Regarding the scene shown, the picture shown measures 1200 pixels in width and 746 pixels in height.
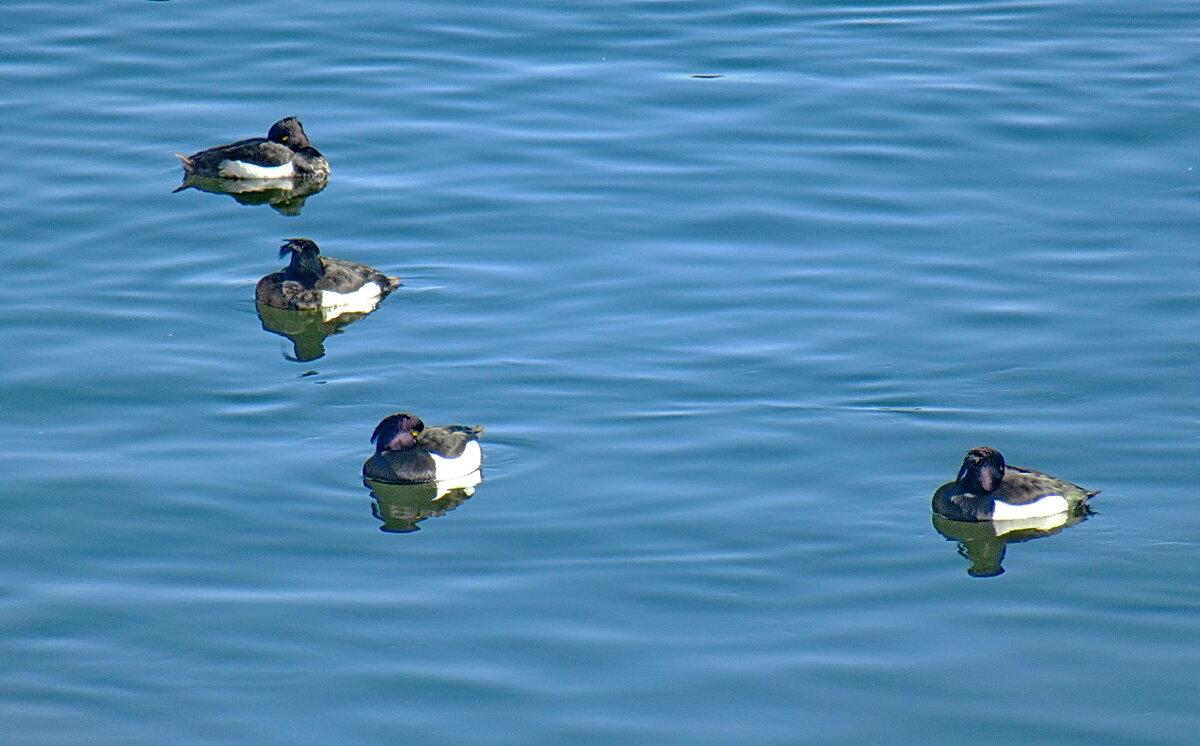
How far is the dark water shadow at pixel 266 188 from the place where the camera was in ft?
66.5

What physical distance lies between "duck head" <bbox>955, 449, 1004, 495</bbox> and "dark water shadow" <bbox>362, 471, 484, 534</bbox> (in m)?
3.75

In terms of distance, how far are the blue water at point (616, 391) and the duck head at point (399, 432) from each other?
0.43 metres

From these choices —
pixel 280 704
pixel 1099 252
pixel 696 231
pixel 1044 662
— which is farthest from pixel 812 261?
pixel 280 704

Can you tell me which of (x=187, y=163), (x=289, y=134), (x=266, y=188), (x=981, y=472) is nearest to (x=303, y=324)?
(x=266, y=188)

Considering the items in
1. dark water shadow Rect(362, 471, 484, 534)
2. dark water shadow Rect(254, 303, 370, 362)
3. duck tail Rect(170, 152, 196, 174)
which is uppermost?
duck tail Rect(170, 152, 196, 174)

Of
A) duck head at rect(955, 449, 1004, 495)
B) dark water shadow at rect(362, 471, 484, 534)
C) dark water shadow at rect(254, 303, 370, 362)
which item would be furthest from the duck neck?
duck head at rect(955, 449, 1004, 495)

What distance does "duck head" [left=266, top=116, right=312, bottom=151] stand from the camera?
20.8 metres

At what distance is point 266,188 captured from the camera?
20.4 m

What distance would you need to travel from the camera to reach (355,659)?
424 inches

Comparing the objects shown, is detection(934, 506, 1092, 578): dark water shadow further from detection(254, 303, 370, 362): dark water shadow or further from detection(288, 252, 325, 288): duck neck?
detection(288, 252, 325, 288): duck neck

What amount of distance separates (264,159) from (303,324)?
163 inches

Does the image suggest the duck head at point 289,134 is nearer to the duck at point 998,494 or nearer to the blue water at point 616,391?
the blue water at point 616,391

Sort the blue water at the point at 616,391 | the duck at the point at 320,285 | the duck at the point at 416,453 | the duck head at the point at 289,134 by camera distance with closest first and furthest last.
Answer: the blue water at the point at 616,391 < the duck at the point at 416,453 < the duck at the point at 320,285 < the duck head at the point at 289,134

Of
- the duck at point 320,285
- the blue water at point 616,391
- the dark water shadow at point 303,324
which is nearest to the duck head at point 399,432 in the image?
the blue water at point 616,391
